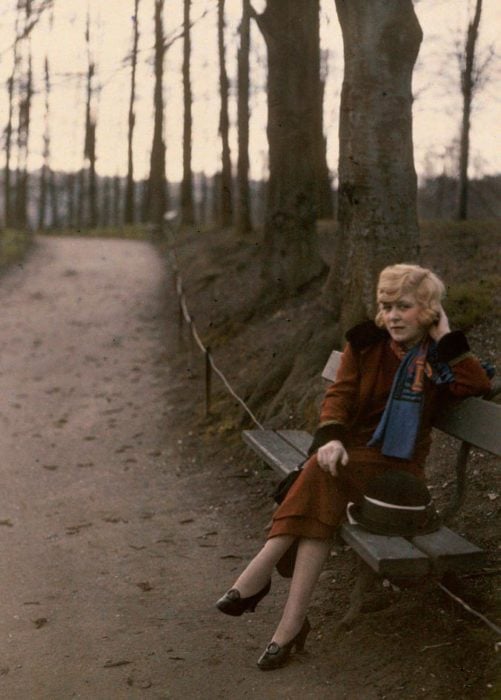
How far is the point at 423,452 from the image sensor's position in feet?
15.1

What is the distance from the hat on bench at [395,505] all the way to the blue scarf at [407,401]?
0.17 m

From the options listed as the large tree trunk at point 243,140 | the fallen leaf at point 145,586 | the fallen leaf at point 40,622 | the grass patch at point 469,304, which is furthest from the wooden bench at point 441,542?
the large tree trunk at point 243,140

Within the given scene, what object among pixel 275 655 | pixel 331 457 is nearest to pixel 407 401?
pixel 331 457

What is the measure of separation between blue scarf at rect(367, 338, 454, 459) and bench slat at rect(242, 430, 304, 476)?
0.92m

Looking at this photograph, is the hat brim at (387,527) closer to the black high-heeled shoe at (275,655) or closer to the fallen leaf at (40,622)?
the black high-heeled shoe at (275,655)

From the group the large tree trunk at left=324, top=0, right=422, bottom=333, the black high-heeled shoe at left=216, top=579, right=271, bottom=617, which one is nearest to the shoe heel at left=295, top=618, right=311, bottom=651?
the black high-heeled shoe at left=216, top=579, right=271, bottom=617

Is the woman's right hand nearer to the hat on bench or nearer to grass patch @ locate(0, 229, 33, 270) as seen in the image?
the hat on bench

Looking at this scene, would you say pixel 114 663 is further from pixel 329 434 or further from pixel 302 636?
pixel 329 434

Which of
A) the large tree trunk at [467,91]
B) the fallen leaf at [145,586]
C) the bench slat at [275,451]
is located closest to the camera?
the bench slat at [275,451]

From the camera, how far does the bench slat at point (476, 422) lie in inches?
171

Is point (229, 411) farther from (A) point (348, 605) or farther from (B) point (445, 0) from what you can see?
(B) point (445, 0)

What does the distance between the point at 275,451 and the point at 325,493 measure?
1446mm

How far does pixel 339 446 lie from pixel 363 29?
3.53m

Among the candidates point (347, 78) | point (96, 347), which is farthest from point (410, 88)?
point (96, 347)
